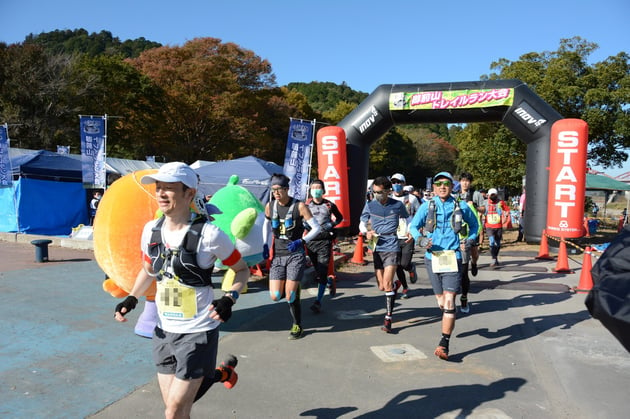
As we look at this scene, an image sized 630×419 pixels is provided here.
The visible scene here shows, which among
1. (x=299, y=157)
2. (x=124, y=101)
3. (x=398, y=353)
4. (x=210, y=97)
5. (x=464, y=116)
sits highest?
(x=210, y=97)

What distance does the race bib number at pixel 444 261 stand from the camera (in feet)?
17.2

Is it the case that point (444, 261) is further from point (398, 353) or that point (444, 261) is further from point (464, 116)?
point (464, 116)

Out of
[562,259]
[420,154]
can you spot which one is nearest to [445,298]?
[562,259]

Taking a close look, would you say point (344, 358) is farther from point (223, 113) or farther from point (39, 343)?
point (223, 113)

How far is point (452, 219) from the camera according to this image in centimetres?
547

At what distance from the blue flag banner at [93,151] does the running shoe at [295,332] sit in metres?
11.6

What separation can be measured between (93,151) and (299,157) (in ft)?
22.0

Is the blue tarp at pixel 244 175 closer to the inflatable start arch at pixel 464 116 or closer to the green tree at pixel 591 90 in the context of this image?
the inflatable start arch at pixel 464 116

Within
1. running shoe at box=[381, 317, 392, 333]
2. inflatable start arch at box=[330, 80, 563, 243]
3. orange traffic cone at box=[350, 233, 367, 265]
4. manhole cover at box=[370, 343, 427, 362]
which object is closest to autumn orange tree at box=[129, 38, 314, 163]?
inflatable start arch at box=[330, 80, 563, 243]

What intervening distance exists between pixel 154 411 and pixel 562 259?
10.1 metres

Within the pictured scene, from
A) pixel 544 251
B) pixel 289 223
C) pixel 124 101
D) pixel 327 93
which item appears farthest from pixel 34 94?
pixel 327 93

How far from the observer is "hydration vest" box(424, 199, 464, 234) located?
5410 mm

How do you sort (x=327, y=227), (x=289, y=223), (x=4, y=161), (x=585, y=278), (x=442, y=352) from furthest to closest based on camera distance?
(x=4, y=161)
(x=585, y=278)
(x=327, y=227)
(x=289, y=223)
(x=442, y=352)

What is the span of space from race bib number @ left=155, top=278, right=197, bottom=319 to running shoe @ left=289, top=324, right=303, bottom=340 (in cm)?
312
